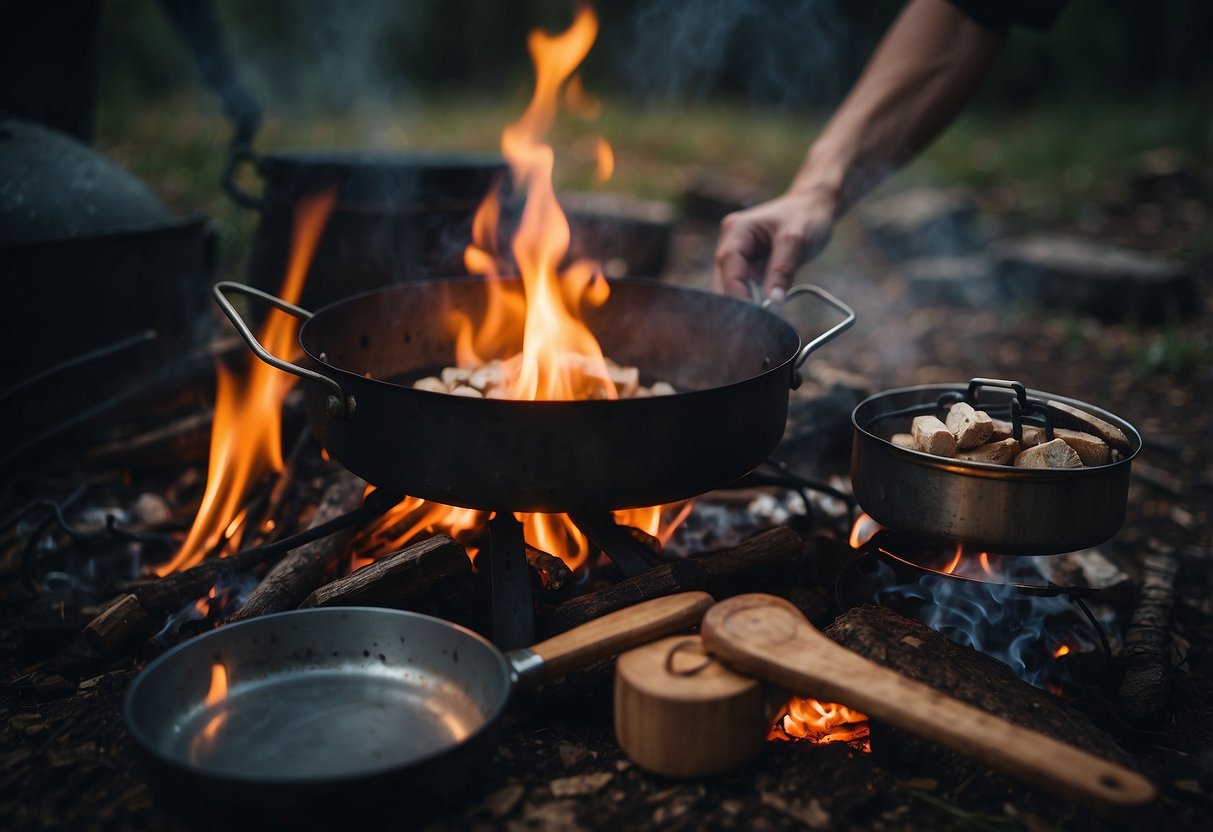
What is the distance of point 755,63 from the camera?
17.4 meters

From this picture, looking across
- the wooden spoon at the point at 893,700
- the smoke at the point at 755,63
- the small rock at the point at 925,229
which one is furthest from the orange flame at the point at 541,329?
the smoke at the point at 755,63

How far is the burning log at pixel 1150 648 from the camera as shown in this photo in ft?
7.18

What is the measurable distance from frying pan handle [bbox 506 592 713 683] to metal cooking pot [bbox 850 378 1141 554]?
55 cm

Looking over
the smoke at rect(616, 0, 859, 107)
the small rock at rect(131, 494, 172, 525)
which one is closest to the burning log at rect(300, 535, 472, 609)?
the small rock at rect(131, 494, 172, 525)

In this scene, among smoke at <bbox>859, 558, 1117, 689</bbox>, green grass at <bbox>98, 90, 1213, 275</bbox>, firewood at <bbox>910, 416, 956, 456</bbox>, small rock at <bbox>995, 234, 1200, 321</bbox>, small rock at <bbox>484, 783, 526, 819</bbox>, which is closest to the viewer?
small rock at <bbox>484, 783, 526, 819</bbox>

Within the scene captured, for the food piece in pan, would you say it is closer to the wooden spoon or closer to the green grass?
the wooden spoon

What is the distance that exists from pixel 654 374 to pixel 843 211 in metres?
0.81

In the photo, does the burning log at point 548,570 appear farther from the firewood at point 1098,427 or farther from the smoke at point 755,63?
the smoke at point 755,63

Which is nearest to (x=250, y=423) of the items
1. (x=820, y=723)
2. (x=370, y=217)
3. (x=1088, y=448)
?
(x=370, y=217)

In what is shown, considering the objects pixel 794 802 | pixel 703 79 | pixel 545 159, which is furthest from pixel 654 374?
pixel 703 79

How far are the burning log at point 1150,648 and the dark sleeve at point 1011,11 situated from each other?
5.60 ft

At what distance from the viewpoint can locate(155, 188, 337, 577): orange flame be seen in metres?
2.80

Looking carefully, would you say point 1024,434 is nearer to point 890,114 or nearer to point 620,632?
point 620,632

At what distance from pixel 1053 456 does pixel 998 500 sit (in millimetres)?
175
